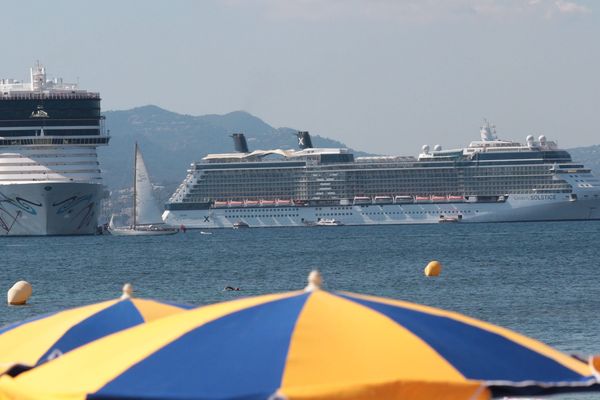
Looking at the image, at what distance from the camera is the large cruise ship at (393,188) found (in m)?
111

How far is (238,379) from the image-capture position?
6.81 metres

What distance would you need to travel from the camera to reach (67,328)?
9.52 meters

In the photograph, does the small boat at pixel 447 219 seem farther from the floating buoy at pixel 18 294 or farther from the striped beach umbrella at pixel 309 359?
the striped beach umbrella at pixel 309 359

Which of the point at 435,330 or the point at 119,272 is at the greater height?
the point at 435,330

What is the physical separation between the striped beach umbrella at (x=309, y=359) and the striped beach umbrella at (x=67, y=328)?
1.41 meters

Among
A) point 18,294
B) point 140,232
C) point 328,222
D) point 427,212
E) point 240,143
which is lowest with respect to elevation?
point 328,222

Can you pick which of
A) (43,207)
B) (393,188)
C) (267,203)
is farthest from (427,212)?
(43,207)

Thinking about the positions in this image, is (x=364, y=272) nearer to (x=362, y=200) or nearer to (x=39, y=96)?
(x=39, y=96)

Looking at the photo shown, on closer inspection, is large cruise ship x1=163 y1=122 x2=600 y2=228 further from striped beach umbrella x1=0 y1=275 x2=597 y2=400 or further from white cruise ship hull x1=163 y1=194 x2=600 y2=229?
striped beach umbrella x1=0 y1=275 x2=597 y2=400

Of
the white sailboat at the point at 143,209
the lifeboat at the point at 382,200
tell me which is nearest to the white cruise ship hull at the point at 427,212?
the lifeboat at the point at 382,200

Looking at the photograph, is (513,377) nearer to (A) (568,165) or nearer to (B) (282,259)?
(B) (282,259)

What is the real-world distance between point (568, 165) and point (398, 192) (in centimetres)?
1287

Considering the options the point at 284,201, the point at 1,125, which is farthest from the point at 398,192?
the point at 1,125

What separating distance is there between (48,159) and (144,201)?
1107cm
